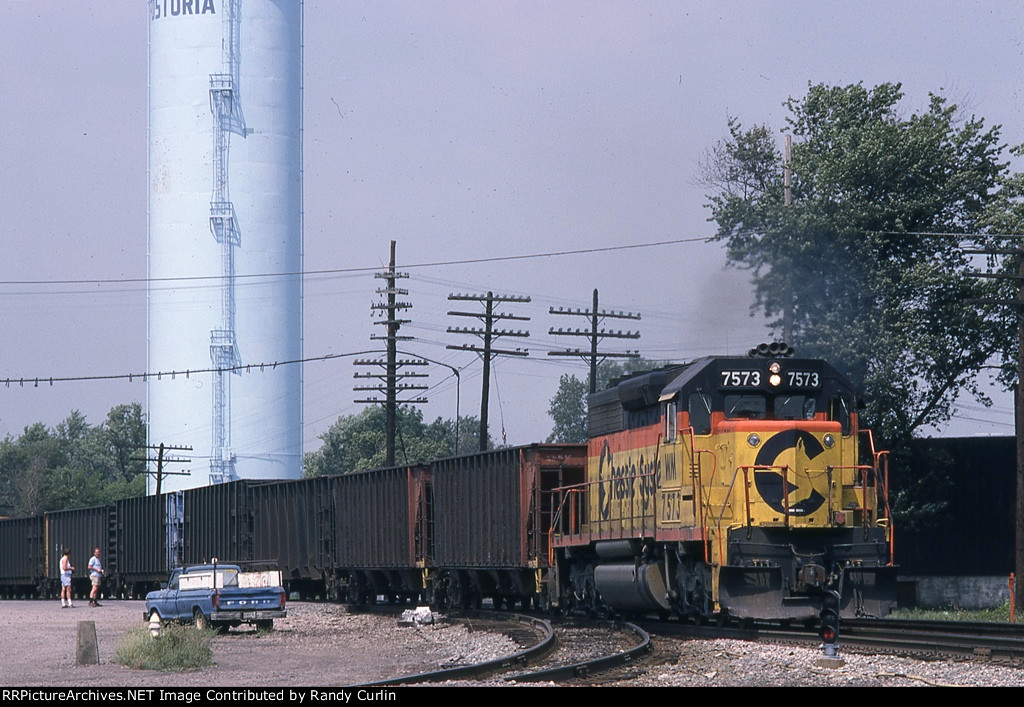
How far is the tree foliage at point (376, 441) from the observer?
126m

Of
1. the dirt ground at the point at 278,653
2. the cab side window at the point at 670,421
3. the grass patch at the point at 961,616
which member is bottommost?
the grass patch at the point at 961,616

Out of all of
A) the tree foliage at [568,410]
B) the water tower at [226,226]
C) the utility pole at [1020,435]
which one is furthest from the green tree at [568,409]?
the utility pole at [1020,435]

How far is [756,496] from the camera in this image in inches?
773

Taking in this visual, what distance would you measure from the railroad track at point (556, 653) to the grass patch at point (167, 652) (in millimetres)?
3780

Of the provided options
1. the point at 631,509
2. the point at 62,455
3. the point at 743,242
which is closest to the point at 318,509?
the point at 743,242

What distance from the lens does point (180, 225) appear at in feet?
259

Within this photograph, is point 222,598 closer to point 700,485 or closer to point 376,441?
point 700,485

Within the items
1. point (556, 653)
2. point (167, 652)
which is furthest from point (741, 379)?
point (167, 652)

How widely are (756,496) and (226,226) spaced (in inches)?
2452

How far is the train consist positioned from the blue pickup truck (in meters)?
4.74

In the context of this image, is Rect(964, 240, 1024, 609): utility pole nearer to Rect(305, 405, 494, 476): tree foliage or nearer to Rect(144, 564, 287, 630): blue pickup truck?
Rect(144, 564, 287, 630): blue pickup truck

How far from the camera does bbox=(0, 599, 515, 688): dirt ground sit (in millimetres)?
16156

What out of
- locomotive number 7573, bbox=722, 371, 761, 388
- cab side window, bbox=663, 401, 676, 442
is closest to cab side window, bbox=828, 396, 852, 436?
locomotive number 7573, bbox=722, 371, 761, 388

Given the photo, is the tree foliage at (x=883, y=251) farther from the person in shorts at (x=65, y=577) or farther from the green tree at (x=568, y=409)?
the green tree at (x=568, y=409)
